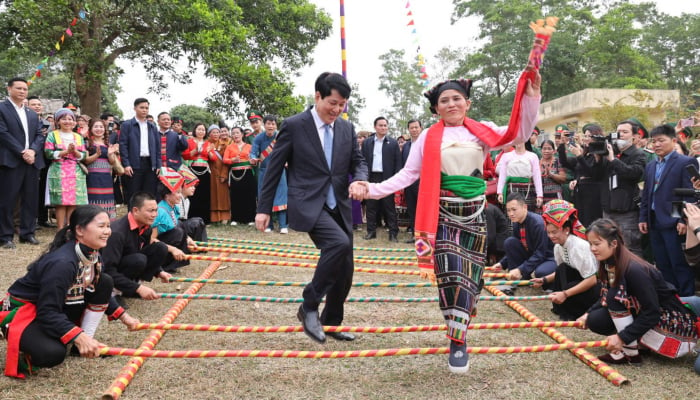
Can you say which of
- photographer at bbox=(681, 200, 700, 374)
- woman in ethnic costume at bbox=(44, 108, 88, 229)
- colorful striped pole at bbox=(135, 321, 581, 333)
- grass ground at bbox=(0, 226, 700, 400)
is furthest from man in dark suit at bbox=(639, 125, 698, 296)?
woman in ethnic costume at bbox=(44, 108, 88, 229)

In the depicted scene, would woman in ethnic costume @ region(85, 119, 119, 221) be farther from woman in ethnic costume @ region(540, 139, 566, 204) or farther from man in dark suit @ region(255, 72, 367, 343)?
woman in ethnic costume @ region(540, 139, 566, 204)

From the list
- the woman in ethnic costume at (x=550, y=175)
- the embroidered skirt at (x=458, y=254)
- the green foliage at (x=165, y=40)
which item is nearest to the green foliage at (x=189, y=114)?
the green foliage at (x=165, y=40)

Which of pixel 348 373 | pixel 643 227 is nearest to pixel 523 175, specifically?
pixel 643 227

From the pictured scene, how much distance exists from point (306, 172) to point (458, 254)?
43.2 inches

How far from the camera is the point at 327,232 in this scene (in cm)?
335

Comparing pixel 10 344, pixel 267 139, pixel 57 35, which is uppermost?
pixel 57 35

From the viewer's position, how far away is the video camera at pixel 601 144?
5.71 meters

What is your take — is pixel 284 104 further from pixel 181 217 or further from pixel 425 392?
pixel 425 392

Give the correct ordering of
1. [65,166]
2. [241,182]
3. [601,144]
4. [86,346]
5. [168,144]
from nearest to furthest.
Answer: [86,346] < [601,144] < [65,166] < [168,144] < [241,182]

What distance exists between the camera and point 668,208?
464 cm

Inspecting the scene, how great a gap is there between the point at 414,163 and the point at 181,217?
381 cm

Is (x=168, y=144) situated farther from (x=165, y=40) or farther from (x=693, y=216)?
(x=693, y=216)

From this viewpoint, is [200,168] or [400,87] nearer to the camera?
[200,168]

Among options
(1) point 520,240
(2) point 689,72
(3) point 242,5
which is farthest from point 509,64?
(1) point 520,240
